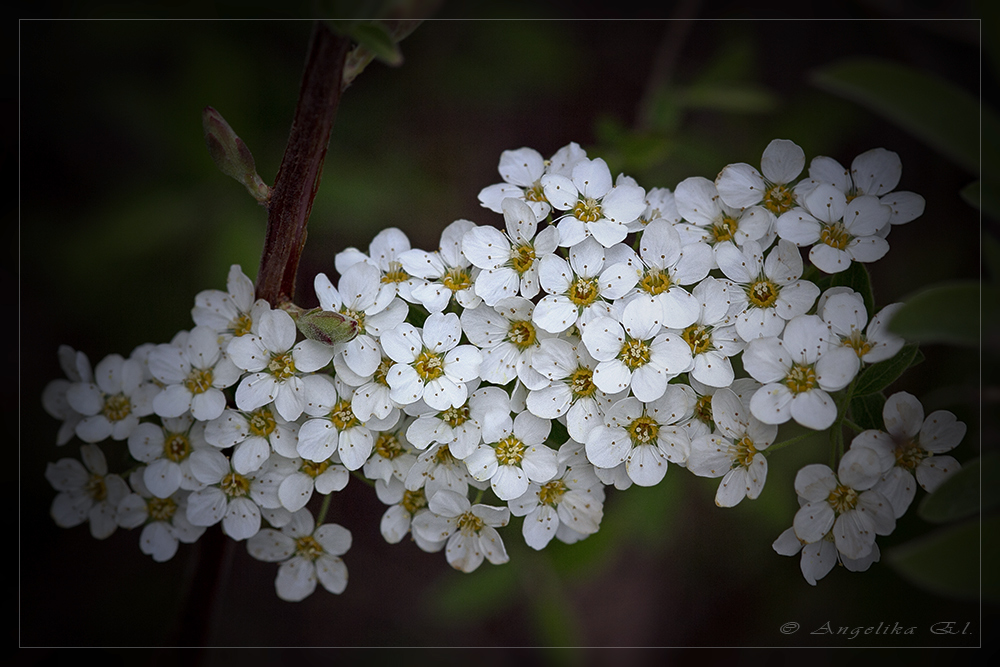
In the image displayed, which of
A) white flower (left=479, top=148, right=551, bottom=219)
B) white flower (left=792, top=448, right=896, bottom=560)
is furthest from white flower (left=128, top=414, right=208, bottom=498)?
white flower (left=792, top=448, right=896, bottom=560)

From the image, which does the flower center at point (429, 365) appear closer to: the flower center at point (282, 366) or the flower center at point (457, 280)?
the flower center at point (457, 280)

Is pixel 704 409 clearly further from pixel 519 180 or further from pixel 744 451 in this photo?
pixel 519 180

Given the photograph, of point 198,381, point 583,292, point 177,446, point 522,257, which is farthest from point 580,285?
point 177,446

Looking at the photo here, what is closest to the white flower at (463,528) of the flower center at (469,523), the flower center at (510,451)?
the flower center at (469,523)

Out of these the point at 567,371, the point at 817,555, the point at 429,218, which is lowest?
the point at 817,555

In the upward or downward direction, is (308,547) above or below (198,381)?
below

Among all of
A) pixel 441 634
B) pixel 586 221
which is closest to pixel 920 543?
pixel 586 221
